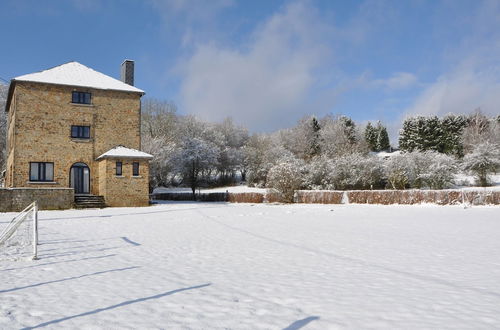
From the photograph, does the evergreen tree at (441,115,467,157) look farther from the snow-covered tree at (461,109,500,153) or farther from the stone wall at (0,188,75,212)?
the stone wall at (0,188,75,212)

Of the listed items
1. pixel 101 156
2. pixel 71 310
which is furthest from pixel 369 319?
pixel 101 156

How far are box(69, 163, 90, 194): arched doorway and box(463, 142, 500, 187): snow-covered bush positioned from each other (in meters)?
34.7

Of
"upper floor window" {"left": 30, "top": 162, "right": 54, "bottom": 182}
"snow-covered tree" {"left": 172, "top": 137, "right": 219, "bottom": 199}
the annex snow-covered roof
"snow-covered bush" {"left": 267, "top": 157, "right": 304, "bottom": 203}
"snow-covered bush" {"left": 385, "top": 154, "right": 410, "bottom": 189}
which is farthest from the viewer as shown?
"snow-covered tree" {"left": 172, "top": 137, "right": 219, "bottom": 199}

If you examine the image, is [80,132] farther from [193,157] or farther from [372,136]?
[372,136]

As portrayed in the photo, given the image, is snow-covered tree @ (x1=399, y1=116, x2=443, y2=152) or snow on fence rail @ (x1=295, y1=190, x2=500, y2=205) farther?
snow-covered tree @ (x1=399, y1=116, x2=443, y2=152)

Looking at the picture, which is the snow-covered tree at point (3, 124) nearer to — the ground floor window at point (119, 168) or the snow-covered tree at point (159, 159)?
the snow-covered tree at point (159, 159)

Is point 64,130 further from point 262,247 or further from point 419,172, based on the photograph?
point 419,172

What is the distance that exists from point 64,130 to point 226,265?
2423 cm

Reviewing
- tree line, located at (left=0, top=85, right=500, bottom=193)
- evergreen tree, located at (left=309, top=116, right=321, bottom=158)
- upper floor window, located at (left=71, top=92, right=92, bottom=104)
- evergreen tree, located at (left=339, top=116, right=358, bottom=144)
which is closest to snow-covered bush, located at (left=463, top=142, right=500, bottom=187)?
tree line, located at (left=0, top=85, right=500, bottom=193)

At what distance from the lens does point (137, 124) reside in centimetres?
2933

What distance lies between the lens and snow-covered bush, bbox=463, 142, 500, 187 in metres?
37.4

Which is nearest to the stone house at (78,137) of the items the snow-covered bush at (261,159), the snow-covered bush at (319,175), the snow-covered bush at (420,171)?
the snow-covered bush at (319,175)

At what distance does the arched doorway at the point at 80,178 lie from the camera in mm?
27719

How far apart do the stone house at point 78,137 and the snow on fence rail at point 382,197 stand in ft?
31.8
